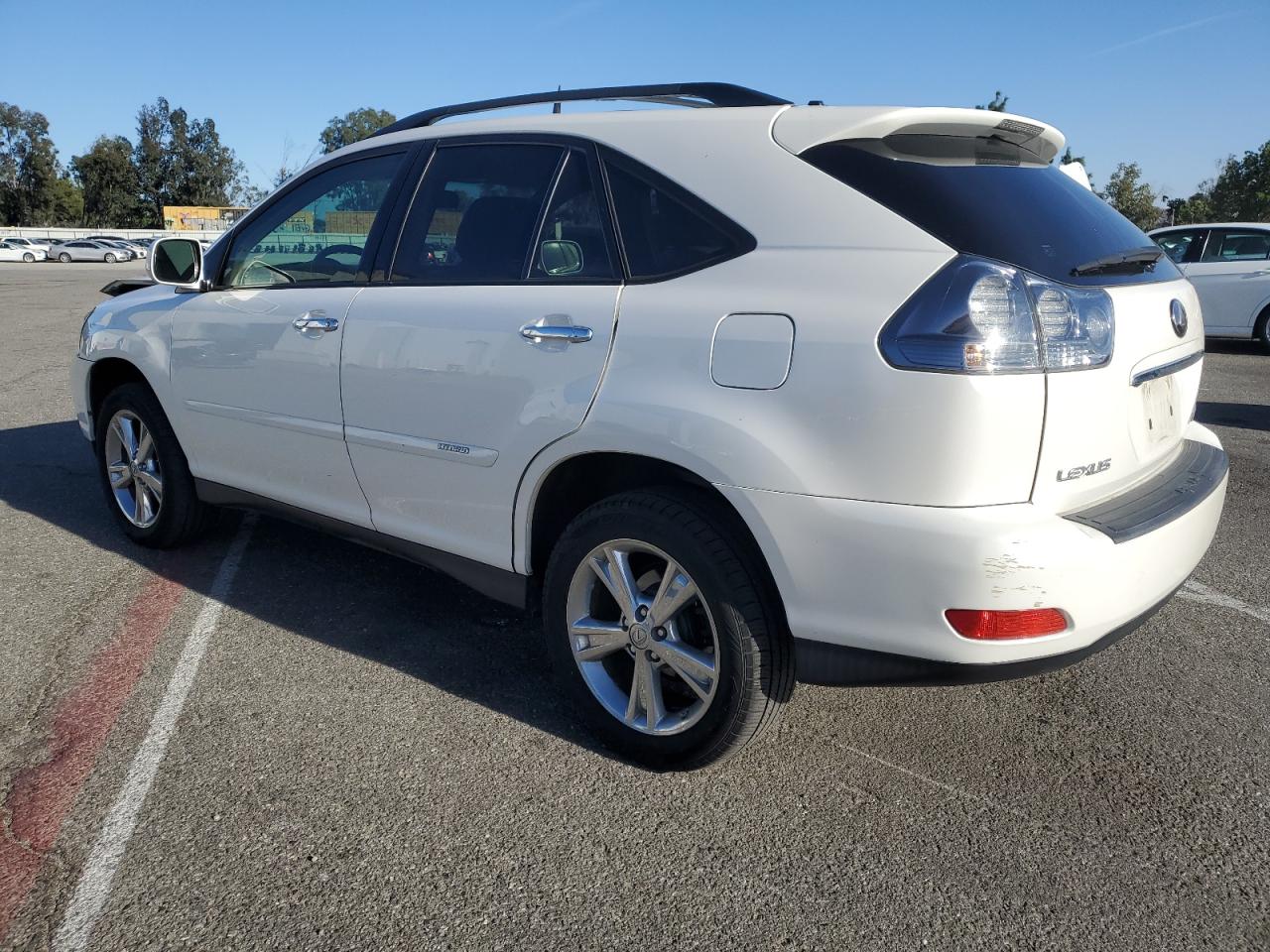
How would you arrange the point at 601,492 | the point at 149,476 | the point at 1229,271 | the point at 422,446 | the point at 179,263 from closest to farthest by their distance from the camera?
the point at 601,492
the point at 422,446
the point at 179,263
the point at 149,476
the point at 1229,271

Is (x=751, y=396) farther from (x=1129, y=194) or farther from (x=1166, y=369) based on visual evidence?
(x=1129, y=194)

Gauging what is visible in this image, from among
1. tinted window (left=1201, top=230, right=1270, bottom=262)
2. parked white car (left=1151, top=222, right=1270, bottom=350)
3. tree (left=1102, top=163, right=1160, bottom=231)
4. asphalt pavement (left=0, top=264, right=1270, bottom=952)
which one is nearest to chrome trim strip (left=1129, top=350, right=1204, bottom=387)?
asphalt pavement (left=0, top=264, right=1270, bottom=952)

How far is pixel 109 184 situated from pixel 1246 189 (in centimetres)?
8923

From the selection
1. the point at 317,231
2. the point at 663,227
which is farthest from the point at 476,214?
the point at 317,231

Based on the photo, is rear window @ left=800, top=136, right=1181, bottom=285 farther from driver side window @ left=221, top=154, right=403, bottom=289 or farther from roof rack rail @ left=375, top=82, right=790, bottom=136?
driver side window @ left=221, top=154, right=403, bottom=289

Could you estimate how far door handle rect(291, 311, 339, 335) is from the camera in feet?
11.3

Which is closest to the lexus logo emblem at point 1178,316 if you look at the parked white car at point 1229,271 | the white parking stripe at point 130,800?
the white parking stripe at point 130,800

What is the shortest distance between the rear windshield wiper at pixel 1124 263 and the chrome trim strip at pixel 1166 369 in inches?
10.4

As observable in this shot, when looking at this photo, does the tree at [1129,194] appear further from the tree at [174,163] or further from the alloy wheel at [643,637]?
the tree at [174,163]

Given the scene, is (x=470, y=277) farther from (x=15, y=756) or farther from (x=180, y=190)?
(x=180, y=190)

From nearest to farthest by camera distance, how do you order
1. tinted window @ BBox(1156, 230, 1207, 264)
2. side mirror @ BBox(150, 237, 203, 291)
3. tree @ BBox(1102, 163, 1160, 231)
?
side mirror @ BBox(150, 237, 203, 291), tinted window @ BBox(1156, 230, 1207, 264), tree @ BBox(1102, 163, 1160, 231)

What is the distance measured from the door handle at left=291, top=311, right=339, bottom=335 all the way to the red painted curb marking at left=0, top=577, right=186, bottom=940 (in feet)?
4.18

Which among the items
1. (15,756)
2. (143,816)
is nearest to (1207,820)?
(143,816)

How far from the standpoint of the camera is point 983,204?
242 cm
